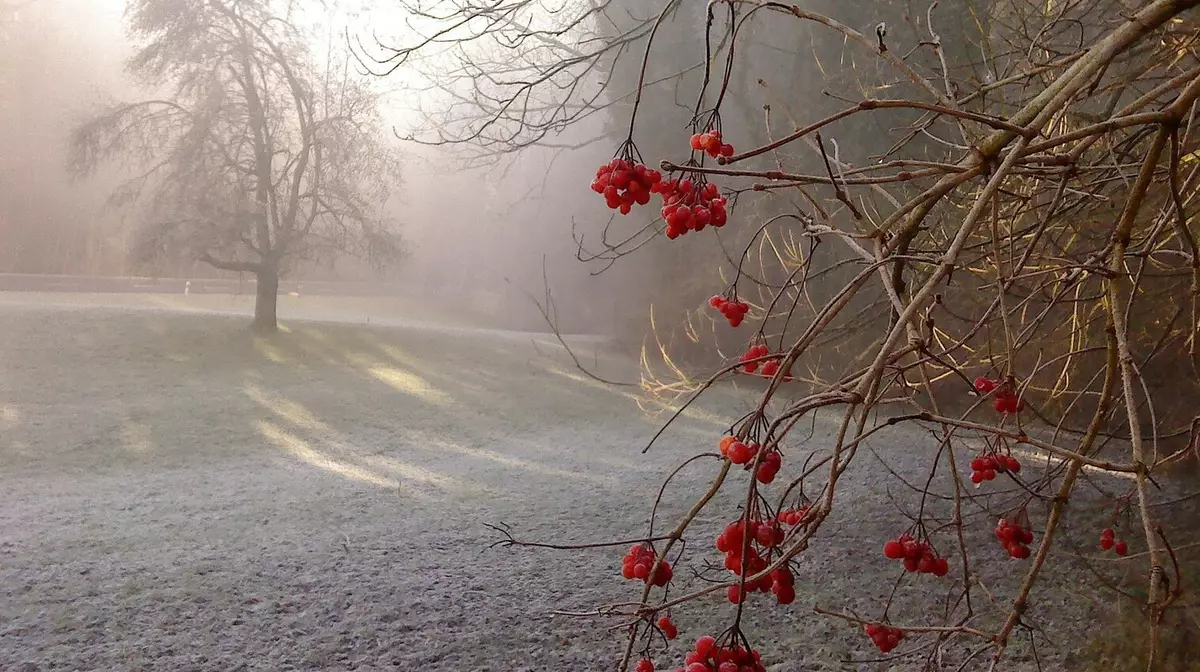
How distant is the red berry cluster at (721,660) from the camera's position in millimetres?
652

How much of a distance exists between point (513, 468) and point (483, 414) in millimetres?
1353

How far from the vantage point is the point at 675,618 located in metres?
2.24

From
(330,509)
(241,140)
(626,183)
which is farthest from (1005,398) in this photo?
(241,140)

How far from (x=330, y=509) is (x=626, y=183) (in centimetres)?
264

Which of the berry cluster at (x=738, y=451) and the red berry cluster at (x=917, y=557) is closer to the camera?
the berry cluster at (x=738, y=451)

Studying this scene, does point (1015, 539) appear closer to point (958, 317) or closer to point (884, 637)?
point (884, 637)

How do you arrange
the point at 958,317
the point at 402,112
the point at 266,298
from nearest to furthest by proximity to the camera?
the point at 958,317
the point at 266,298
the point at 402,112

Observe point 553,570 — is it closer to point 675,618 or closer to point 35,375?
point 675,618

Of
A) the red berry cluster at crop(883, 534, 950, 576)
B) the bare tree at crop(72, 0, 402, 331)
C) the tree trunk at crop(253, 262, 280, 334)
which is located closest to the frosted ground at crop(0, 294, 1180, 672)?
the tree trunk at crop(253, 262, 280, 334)

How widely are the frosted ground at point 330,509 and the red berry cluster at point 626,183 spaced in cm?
112

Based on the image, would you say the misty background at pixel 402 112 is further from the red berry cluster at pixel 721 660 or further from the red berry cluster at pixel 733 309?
the red berry cluster at pixel 721 660

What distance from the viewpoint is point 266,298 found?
6551 millimetres

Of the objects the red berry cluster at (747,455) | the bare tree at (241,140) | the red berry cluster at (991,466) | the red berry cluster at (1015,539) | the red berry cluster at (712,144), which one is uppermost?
the bare tree at (241,140)

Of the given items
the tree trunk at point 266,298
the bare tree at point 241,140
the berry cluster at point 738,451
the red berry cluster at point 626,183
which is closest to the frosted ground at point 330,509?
the tree trunk at point 266,298
